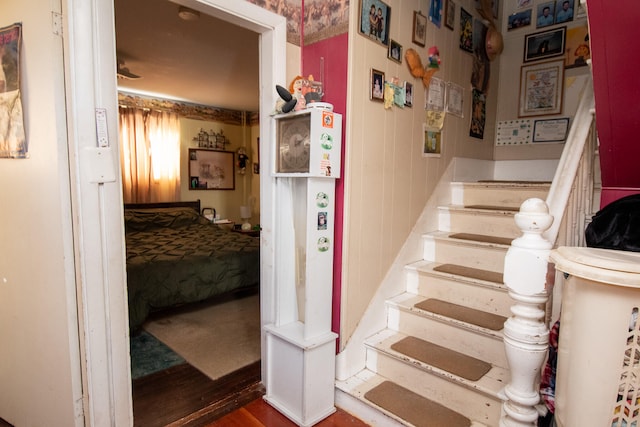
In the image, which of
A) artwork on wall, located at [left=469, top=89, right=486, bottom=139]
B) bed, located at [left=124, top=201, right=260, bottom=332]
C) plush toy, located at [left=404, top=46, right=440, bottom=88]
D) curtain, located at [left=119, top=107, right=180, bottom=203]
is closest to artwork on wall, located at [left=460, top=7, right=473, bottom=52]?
artwork on wall, located at [left=469, top=89, right=486, bottom=139]

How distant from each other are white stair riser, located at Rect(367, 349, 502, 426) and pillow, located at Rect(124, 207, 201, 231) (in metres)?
3.37

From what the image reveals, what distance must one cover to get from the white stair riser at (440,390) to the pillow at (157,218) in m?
3.37

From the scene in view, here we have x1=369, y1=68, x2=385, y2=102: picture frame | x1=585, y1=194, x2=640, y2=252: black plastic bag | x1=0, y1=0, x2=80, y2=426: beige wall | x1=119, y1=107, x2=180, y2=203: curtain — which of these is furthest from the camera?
x1=119, y1=107, x2=180, y2=203: curtain

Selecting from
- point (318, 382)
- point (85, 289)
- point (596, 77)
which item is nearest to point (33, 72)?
point (85, 289)

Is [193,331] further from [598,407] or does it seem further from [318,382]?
[598,407]

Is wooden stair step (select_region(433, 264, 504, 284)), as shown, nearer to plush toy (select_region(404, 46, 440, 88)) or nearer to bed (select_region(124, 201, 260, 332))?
plush toy (select_region(404, 46, 440, 88))

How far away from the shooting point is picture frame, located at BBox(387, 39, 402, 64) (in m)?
2.10

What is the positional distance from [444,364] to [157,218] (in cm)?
388

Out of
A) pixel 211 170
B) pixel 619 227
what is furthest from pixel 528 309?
pixel 211 170

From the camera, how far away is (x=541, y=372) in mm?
1256

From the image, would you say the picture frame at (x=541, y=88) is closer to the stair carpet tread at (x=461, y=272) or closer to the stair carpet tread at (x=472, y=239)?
the stair carpet tread at (x=472, y=239)

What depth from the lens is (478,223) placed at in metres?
2.54

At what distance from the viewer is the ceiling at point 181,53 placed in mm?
2602

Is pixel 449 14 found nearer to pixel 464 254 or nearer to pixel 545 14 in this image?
pixel 545 14
